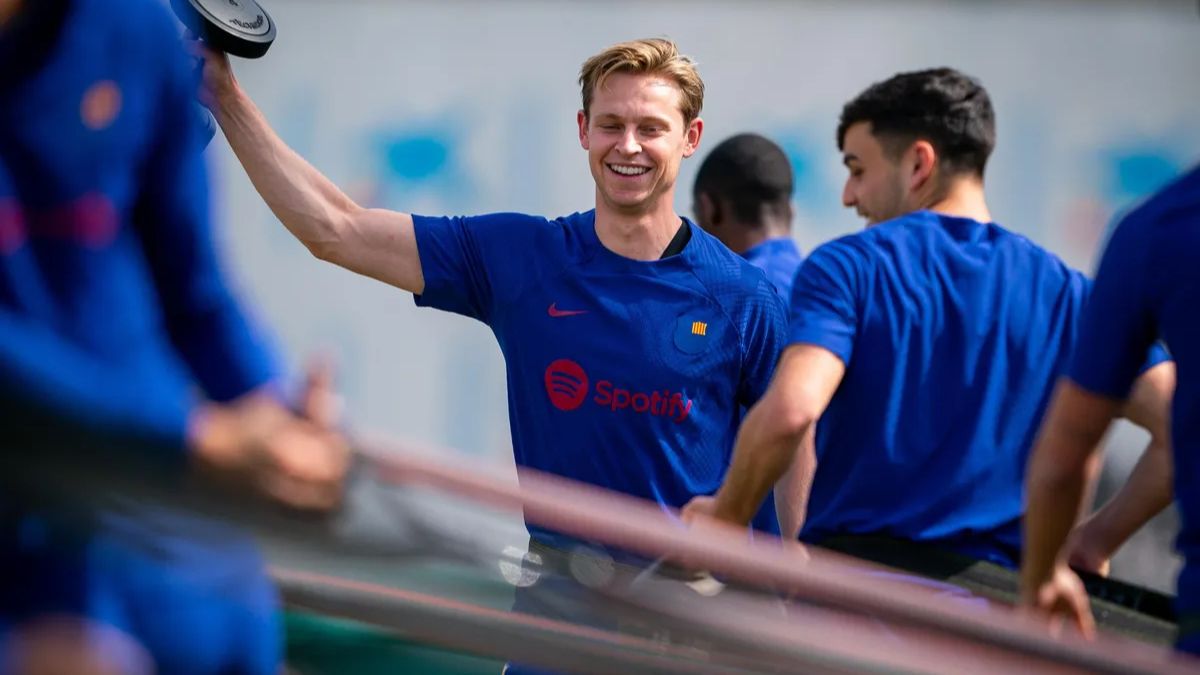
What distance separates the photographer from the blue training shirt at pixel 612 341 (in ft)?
10.8

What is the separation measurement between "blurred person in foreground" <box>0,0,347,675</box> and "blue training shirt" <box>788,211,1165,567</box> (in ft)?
4.66

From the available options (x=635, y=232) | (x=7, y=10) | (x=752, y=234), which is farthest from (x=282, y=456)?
(x=752, y=234)

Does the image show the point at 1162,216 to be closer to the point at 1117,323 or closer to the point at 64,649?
the point at 1117,323

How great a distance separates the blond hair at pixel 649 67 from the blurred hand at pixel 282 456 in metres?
2.10

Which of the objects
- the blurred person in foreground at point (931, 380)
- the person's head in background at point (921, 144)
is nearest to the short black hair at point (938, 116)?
the person's head in background at point (921, 144)

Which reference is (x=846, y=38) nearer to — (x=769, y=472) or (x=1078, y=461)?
(x=769, y=472)

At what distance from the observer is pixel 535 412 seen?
332 cm

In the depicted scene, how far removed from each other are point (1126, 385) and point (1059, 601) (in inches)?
11.8

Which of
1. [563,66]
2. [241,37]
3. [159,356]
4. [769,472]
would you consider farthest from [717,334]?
[563,66]

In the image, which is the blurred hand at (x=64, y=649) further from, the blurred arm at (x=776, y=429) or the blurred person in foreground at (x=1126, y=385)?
the blurred arm at (x=776, y=429)

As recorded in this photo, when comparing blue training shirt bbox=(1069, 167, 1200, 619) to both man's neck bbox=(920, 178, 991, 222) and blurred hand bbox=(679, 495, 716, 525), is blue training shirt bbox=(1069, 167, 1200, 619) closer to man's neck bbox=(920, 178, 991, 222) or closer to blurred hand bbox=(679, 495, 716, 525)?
blurred hand bbox=(679, 495, 716, 525)

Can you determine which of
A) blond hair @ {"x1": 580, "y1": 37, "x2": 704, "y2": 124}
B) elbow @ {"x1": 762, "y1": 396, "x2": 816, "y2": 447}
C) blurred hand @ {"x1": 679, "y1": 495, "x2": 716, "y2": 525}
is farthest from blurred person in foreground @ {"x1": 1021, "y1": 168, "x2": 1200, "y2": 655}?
blond hair @ {"x1": 580, "y1": 37, "x2": 704, "y2": 124}

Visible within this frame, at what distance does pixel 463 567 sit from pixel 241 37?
1451 millimetres

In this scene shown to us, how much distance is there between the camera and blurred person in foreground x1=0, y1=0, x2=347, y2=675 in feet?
4.78
